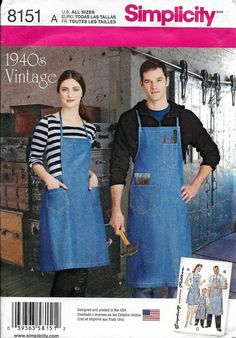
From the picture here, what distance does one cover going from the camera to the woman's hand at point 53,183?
95 cm

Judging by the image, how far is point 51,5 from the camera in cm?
95

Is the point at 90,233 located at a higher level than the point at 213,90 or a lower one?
lower

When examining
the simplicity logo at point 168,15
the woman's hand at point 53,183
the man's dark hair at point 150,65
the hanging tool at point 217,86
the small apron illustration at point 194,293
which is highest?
the simplicity logo at point 168,15

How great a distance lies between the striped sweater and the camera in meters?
0.95

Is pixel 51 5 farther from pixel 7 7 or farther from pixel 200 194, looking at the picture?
pixel 200 194

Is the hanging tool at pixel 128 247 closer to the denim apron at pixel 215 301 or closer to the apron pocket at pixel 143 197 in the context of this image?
the apron pocket at pixel 143 197

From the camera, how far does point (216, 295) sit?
98 centimetres

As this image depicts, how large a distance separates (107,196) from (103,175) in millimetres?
52

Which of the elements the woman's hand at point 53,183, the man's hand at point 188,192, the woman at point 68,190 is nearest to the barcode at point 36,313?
the woman at point 68,190

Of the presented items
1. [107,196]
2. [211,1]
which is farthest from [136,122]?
[211,1]

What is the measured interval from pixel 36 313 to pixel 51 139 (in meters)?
0.43

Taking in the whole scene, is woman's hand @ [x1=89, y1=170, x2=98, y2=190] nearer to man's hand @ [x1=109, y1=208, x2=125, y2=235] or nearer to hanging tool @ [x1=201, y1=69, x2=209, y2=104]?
man's hand @ [x1=109, y1=208, x2=125, y2=235]

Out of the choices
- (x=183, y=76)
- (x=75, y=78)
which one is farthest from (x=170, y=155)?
(x=75, y=78)

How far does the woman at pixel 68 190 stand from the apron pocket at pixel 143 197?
9 cm
